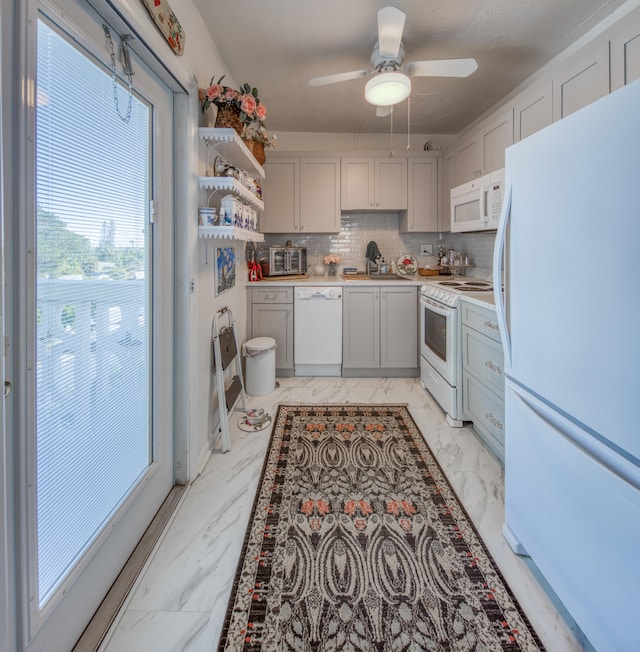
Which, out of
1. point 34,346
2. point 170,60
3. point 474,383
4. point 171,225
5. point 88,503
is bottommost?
point 88,503

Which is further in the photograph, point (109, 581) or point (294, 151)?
point (294, 151)

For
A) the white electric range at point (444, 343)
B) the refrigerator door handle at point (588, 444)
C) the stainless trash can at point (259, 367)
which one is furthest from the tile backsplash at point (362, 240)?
the refrigerator door handle at point (588, 444)

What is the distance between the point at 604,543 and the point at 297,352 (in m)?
2.94

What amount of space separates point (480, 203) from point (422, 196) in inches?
56.6

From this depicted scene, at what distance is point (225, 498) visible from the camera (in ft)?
6.10

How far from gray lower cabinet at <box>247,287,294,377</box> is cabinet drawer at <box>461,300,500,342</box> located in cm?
172

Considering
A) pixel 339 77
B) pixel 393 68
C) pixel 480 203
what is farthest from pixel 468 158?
pixel 339 77

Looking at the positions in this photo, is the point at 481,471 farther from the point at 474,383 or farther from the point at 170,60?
the point at 170,60

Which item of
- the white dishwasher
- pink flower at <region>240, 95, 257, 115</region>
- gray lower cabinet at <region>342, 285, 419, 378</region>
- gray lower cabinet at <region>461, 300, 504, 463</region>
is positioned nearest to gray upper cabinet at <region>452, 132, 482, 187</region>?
gray lower cabinet at <region>342, 285, 419, 378</region>

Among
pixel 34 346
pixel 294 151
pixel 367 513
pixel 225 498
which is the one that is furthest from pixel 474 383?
pixel 294 151

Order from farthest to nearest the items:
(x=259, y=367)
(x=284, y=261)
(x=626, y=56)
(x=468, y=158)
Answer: (x=284, y=261), (x=468, y=158), (x=259, y=367), (x=626, y=56)

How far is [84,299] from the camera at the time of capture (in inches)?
46.0

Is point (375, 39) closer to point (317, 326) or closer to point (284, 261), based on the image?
point (284, 261)

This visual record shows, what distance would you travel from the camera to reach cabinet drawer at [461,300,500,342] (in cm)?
211
